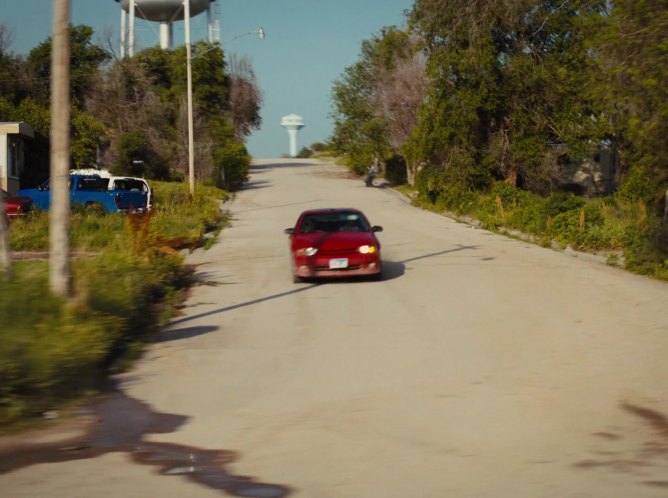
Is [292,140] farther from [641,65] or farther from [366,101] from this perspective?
[641,65]

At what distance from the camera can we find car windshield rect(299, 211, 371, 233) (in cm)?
1844

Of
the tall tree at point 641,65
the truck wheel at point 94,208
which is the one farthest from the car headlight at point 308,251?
the truck wheel at point 94,208

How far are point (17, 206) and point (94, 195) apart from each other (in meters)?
3.91

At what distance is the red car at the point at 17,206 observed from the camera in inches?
1062

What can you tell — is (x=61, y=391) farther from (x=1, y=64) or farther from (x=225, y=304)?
(x=1, y=64)

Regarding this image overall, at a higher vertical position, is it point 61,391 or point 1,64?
point 1,64

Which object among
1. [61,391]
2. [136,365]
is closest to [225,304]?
[136,365]

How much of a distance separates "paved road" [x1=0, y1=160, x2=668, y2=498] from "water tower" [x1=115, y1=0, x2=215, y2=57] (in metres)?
44.5

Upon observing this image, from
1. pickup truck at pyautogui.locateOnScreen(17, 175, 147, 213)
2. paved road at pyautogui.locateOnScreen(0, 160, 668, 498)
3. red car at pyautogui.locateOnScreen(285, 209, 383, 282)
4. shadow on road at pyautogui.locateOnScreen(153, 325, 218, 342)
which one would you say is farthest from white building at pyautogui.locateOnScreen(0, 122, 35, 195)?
shadow on road at pyautogui.locateOnScreen(153, 325, 218, 342)

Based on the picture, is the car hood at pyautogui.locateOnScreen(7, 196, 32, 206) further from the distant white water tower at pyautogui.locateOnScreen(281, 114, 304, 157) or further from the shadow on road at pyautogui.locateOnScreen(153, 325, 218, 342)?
the distant white water tower at pyautogui.locateOnScreen(281, 114, 304, 157)

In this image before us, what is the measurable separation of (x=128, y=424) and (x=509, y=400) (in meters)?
3.49

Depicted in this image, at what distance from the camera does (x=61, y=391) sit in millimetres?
8148

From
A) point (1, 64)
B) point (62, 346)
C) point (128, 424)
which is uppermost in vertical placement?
point (1, 64)

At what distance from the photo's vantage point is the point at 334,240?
17.4 meters
